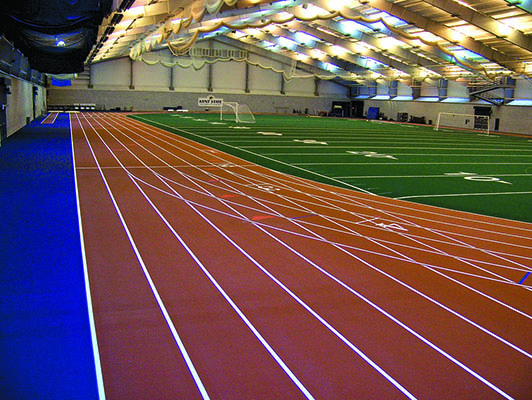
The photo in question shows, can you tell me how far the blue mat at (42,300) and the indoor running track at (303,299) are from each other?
0.16 metres

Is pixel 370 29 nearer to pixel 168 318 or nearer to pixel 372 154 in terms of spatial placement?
pixel 372 154

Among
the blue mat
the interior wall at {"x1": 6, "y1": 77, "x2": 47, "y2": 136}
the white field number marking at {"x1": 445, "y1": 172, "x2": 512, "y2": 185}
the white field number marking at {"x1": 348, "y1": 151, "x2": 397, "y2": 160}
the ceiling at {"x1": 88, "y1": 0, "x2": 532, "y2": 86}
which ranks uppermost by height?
the ceiling at {"x1": 88, "y1": 0, "x2": 532, "y2": 86}

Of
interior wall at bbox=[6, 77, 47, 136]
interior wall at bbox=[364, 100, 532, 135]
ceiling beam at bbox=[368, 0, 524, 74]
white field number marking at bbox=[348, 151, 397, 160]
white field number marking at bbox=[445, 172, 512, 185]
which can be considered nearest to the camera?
white field number marking at bbox=[445, 172, 512, 185]

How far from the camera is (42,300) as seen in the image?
441 cm

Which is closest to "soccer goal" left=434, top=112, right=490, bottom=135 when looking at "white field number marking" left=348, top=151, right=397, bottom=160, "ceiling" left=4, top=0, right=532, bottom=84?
"ceiling" left=4, top=0, right=532, bottom=84

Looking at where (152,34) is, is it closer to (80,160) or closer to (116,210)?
(80,160)

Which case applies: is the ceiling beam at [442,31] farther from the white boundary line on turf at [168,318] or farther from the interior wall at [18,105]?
the white boundary line on turf at [168,318]

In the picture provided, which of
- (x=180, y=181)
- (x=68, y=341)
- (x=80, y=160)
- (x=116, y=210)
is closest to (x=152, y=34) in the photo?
(x=80, y=160)

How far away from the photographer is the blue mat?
10.4 feet

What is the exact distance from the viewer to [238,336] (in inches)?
151

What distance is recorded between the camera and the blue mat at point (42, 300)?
317 cm

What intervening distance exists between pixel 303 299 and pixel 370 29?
32435 millimetres

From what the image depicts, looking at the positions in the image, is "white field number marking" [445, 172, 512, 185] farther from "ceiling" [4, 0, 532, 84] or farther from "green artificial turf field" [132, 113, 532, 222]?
"ceiling" [4, 0, 532, 84]

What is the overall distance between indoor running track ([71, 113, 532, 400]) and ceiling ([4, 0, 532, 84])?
4148 mm
